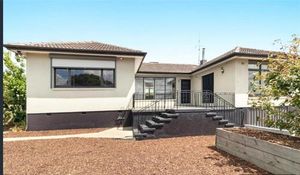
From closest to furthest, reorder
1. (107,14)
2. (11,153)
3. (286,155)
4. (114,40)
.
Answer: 1. (286,155)
2. (11,153)
3. (107,14)
4. (114,40)

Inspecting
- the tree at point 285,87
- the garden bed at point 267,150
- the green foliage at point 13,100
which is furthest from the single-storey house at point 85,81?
the garden bed at point 267,150

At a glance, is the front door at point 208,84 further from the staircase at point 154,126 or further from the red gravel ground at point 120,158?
the red gravel ground at point 120,158

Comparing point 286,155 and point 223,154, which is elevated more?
point 286,155

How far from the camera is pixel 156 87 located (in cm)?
1872

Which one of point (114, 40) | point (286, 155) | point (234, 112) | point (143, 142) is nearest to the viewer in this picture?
point (286, 155)

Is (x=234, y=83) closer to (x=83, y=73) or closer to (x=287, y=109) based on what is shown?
(x=287, y=109)

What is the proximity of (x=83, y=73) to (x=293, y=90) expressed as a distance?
9462 mm

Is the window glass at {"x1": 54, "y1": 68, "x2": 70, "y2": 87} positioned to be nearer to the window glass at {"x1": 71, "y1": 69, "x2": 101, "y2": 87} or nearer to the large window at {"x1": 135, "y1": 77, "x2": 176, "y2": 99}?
the window glass at {"x1": 71, "y1": 69, "x2": 101, "y2": 87}

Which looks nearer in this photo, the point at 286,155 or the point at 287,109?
the point at 286,155

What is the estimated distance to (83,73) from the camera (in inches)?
452

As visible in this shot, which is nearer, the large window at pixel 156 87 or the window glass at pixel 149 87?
the large window at pixel 156 87

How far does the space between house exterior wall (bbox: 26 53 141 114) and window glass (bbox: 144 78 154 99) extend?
6198mm

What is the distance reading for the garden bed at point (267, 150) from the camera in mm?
4234

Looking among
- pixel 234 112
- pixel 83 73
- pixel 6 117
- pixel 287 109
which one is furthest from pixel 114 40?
pixel 287 109
